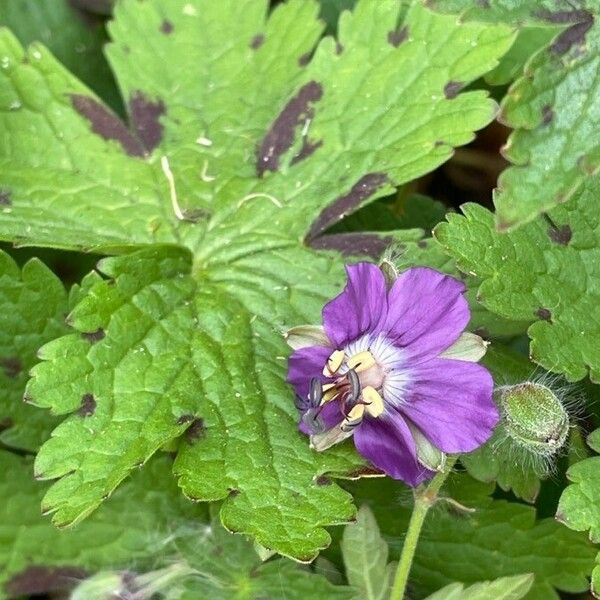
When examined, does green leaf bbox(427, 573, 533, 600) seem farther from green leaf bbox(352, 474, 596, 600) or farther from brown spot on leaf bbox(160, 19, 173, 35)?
brown spot on leaf bbox(160, 19, 173, 35)

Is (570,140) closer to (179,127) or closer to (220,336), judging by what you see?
(220,336)

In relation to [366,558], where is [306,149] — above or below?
above

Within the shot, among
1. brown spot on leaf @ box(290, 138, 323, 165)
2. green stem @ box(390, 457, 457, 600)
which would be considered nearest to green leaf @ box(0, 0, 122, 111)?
brown spot on leaf @ box(290, 138, 323, 165)

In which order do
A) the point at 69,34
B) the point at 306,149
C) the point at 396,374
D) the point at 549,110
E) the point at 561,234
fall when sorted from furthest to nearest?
the point at 69,34 < the point at 306,149 < the point at 561,234 < the point at 396,374 < the point at 549,110

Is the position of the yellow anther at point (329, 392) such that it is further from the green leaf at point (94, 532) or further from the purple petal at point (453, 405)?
the green leaf at point (94, 532)

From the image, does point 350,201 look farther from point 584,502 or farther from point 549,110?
point 584,502

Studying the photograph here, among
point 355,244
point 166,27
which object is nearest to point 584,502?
point 355,244

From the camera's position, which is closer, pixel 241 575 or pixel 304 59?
pixel 241 575

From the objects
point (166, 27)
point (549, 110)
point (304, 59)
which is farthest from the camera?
point (166, 27)
